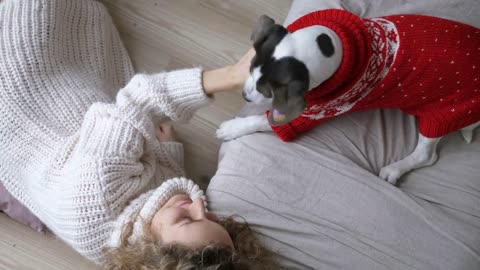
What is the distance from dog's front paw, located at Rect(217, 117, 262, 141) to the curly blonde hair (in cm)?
33

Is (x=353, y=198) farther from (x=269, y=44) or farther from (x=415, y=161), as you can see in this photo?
(x=269, y=44)

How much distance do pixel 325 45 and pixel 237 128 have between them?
1.45 ft

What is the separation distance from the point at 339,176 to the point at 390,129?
24cm

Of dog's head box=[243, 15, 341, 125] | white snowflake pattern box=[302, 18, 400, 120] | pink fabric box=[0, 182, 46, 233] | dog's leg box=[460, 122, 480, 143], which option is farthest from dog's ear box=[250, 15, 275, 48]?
pink fabric box=[0, 182, 46, 233]

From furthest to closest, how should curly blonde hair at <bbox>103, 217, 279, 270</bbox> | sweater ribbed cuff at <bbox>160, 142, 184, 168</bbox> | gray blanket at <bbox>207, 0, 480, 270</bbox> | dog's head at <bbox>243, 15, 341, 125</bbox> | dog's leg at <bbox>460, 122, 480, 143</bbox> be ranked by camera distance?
1. sweater ribbed cuff at <bbox>160, 142, 184, 168</bbox>
2. dog's leg at <bbox>460, 122, 480, 143</bbox>
3. gray blanket at <bbox>207, 0, 480, 270</bbox>
4. dog's head at <bbox>243, 15, 341, 125</bbox>
5. curly blonde hair at <bbox>103, 217, 279, 270</bbox>

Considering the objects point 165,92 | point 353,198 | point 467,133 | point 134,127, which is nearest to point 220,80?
point 165,92

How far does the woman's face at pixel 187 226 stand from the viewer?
0.91 m

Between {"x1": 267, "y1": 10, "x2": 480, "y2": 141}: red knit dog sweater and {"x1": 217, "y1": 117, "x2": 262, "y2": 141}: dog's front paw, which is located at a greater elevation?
{"x1": 267, "y1": 10, "x2": 480, "y2": 141}: red knit dog sweater

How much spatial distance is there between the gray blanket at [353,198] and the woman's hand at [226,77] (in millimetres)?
178

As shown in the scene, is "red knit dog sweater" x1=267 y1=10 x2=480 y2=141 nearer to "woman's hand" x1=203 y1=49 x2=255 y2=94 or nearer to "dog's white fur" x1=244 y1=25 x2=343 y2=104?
"dog's white fur" x1=244 y1=25 x2=343 y2=104

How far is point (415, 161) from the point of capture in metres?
1.25

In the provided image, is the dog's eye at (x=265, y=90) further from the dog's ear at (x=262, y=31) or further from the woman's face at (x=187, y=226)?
the woman's face at (x=187, y=226)

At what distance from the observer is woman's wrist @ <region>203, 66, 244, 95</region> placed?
1.19 metres

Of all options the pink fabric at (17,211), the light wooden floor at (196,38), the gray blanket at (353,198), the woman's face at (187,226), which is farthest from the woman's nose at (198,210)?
the pink fabric at (17,211)
